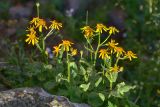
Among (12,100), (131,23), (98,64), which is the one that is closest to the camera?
(12,100)

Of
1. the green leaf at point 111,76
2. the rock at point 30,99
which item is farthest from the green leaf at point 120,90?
the rock at point 30,99

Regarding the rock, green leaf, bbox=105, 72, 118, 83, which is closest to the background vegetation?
the rock

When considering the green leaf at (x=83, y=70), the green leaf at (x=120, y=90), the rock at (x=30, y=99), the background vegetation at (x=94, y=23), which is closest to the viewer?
the rock at (x=30, y=99)

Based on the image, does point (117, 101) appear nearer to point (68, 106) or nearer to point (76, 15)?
point (68, 106)

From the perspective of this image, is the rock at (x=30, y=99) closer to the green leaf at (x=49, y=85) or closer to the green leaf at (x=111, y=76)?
the green leaf at (x=49, y=85)

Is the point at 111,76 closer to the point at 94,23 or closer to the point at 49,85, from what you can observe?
the point at 49,85

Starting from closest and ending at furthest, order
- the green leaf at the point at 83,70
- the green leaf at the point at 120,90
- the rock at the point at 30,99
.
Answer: the rock at the point at 30,99, the green leaf at the point at 120,90, the green leaf at the point at 83,70

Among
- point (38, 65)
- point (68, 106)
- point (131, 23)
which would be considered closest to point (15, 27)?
point (131, 23)

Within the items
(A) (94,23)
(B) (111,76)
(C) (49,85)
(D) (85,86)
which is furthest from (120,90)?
(A) (94,23)
